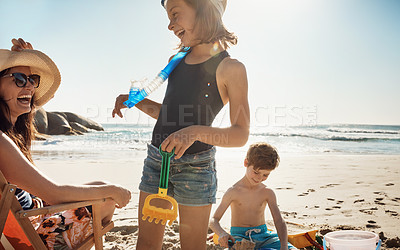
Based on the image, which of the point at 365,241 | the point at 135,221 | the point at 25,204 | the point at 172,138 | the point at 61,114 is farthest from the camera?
the point at 61,114

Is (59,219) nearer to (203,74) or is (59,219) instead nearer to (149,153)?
(149,153)

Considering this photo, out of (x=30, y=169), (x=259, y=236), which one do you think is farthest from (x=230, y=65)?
(x=259, y=236)

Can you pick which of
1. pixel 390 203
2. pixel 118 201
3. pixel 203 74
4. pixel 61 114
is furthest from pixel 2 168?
pixel 61 114

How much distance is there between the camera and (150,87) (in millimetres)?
2152

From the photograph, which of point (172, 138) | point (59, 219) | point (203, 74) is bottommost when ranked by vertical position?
point (59, 219)

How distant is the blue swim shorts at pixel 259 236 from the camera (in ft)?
9.71

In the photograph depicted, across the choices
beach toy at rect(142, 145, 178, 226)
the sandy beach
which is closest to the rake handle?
beach toy at rect(142, 145, 178, 226)

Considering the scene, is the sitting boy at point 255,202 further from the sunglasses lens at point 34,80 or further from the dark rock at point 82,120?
the dark rock at point 82,120

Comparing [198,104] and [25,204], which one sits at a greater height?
[198,104]

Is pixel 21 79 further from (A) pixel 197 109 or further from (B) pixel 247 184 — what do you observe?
(B) pixel 247 184

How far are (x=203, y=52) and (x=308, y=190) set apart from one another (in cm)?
470

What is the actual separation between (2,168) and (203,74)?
1.18m

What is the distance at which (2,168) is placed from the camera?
1684 millimetres

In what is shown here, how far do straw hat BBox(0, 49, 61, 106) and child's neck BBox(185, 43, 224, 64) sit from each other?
44.7 inches
